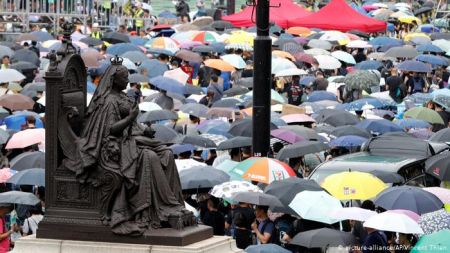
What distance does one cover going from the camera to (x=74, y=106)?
1362 cm

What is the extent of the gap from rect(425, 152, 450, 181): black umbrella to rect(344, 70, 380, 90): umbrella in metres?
9.55

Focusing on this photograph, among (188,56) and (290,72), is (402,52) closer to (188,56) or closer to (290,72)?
(188,56)

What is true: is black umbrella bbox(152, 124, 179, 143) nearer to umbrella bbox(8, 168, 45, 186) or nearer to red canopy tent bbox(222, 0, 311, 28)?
umbrella bbox(8, 168, 45, 186)

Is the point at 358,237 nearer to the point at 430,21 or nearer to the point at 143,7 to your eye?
the point at 143,7

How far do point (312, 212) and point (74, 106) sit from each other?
4.00 metres

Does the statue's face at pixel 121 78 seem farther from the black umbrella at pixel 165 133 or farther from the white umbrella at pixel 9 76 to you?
the white umbrella at pixel 9 76

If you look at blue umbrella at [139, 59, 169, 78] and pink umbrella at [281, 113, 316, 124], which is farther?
blue umbrella at [139, 59, 169, 78]

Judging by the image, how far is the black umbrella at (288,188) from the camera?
56.9 feet

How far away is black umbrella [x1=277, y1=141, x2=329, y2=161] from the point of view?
817 inches

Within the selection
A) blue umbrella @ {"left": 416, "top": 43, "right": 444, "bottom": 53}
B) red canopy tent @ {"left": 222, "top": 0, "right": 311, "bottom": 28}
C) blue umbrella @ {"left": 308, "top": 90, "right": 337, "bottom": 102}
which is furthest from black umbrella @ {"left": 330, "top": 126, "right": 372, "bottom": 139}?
red canopy tent @ {"left": 222, "top": 0, "right": 311, "bottom": 28}

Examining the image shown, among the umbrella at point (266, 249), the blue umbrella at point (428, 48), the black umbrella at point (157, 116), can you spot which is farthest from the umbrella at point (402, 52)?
the umbrella at point (266, 249)

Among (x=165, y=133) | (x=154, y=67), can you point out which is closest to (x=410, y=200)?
(x=165, y=133)

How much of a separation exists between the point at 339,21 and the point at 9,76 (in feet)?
51.3

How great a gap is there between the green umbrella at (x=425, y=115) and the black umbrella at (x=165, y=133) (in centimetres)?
502
